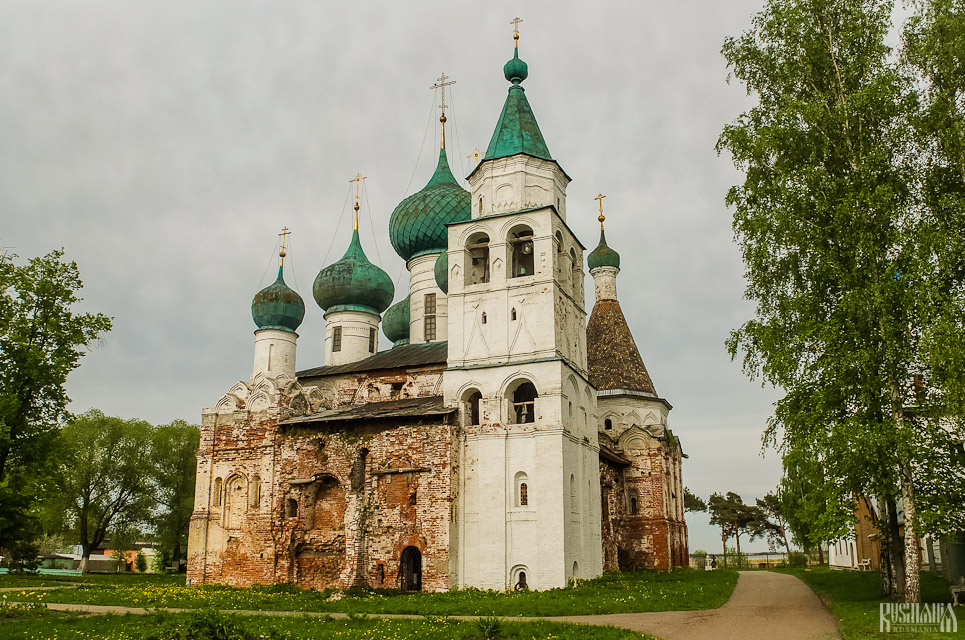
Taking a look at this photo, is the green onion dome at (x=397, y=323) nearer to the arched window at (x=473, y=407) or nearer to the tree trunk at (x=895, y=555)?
the arched window at (x=473, y=407)

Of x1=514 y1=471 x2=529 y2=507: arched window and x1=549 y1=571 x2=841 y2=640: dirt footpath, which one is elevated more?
x1=514 y1=471 x2=529 y2=507: arched window

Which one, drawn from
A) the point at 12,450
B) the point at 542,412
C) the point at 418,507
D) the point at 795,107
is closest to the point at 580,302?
the point at 542,412

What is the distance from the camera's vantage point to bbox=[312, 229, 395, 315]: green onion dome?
30203 mm

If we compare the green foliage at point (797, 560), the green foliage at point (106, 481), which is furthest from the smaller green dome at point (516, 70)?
the green foliage at point (797, 560)

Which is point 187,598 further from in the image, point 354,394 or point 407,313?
point 407,313

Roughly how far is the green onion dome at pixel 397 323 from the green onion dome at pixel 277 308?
4189mm

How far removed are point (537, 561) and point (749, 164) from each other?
35.0 feet

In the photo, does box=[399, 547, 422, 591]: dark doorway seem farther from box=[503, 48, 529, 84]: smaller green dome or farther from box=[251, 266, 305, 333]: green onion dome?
box=[503, 48, 529, 84]: smaller green dome

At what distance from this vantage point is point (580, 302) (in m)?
24.0

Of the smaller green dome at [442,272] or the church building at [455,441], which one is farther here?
the smaller green dome at [442,272]

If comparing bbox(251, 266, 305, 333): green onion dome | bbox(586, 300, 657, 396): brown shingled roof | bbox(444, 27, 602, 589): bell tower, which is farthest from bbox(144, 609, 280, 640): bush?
bbox(586, 300, 657, 396): brown shingled roof

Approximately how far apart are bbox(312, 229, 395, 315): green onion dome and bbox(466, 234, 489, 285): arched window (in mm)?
7213

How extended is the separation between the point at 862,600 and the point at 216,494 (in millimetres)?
17700

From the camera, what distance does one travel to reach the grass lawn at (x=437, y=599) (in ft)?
50.2
